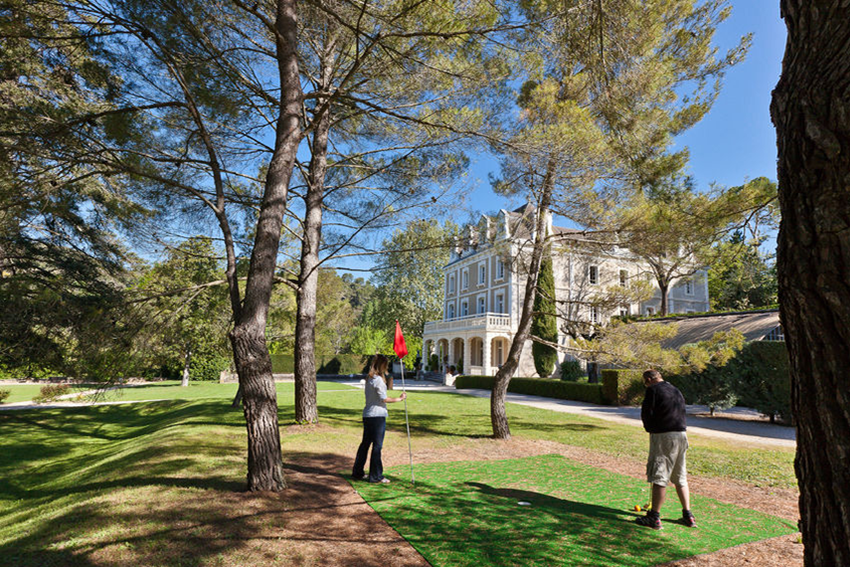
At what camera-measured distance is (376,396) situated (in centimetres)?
610

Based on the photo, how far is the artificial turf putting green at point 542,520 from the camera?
4062mm

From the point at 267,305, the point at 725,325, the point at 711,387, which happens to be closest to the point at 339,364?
the point at 725,325

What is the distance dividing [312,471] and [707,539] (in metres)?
4.88

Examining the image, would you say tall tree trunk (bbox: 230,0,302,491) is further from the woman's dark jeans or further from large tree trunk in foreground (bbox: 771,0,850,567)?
large tree trunk in foreground (bbox: 771,0,850,567)

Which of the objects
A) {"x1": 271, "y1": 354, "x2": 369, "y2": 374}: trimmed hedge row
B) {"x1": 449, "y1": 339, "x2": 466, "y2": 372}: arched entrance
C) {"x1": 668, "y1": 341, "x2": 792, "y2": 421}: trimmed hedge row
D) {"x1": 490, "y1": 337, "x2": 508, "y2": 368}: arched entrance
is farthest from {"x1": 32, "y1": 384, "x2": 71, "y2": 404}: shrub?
{"x1": 449, "y1": 339, "x2": 466, "y2": 372}: arched entrance

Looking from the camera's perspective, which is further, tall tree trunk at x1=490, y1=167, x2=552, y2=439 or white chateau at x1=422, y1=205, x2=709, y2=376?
white chateau at x1=422, y1=205, x2=709, y2=376

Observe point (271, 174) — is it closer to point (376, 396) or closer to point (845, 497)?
point (376, 396)

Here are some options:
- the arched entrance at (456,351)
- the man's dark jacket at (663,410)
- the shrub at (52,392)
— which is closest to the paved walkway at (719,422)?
the shrub at (52,392)

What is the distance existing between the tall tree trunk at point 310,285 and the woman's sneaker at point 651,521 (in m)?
7.00

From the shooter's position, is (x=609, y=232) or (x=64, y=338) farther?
(x=609, y=232)

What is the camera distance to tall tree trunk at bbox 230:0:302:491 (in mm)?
5461

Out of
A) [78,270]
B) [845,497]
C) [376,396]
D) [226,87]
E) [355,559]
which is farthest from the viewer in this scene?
[78,270]

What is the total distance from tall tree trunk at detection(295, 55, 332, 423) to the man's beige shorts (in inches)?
278

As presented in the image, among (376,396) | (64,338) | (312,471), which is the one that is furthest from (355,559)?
(64,338)
